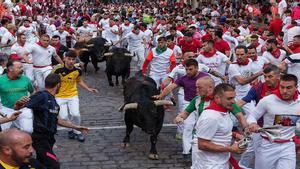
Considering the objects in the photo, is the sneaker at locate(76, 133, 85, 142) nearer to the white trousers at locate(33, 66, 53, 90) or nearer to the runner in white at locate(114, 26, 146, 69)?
the white trousers at locate(33, 66, 53, 90)

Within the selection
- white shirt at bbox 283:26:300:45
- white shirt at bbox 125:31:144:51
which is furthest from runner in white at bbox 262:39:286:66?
white shirt at bbox 125:31:144:51

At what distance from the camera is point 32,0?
37.2 metres

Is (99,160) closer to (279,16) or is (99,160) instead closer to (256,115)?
(256,115)

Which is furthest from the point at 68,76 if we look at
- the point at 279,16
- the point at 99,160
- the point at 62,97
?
the point at 279,16

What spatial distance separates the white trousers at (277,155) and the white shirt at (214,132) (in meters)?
0.91

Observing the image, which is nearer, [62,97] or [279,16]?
[62,97]

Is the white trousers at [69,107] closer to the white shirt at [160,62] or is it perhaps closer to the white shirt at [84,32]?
the white shirt at [160,62]

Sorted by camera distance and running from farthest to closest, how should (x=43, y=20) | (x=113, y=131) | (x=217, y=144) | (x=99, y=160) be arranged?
(x=43, y=20) < (x=113, y=131) < (x=99, y=160) < (x=217, y=144)

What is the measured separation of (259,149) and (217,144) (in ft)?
4.10

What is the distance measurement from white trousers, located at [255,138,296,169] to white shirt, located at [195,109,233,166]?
0.91 meters

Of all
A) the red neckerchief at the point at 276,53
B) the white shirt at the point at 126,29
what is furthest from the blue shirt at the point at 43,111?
the white shirt at the point at 126,29

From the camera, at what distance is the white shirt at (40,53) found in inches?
508

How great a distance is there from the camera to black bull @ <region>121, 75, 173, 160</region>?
31.3ft

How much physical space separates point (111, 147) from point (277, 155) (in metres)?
4.37
